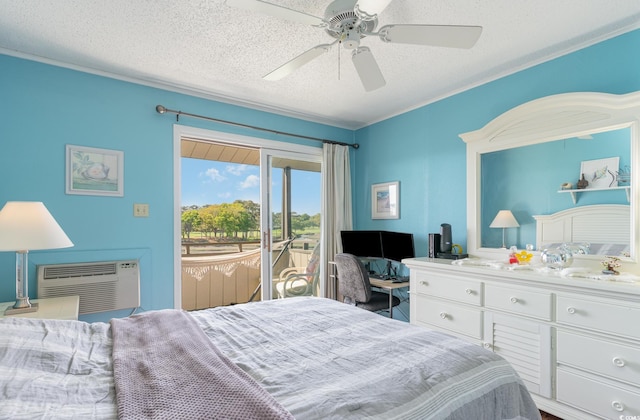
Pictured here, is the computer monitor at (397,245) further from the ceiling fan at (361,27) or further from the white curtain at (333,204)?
the ceiling fan at (361,27)

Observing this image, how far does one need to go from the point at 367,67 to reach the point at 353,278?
6.08 feet

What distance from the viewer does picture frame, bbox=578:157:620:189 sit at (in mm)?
2033

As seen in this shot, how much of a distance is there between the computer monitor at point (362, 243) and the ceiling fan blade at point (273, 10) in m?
2.40

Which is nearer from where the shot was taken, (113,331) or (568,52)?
(113,331)

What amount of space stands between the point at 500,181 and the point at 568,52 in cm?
101

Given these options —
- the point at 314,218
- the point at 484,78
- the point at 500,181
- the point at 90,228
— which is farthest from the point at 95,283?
the point at 484,78

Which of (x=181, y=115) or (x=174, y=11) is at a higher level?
(x=174, y=11)

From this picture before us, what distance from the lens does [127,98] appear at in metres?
2.73

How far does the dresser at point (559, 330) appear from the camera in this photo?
163 cm

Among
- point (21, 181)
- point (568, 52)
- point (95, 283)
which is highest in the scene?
point (568, 52)

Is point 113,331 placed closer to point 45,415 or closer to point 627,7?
point 45,415

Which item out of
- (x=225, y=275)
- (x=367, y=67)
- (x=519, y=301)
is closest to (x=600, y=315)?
(x=519, y=301)

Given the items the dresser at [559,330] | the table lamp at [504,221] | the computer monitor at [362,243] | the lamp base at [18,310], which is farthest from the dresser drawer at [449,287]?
the lamp base at [18,310]

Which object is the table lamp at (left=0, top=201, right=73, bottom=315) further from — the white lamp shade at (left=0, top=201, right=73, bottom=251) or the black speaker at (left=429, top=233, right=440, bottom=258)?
the black speaker at (left=429, top=233, right=440, bottom=258)
